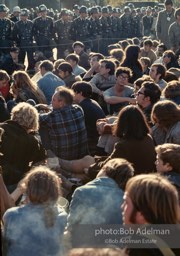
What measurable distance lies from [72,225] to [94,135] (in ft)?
11.1

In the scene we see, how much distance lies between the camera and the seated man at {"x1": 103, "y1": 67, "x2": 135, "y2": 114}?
859cm

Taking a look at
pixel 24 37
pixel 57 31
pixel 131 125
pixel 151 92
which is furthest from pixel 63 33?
pixel 131 125

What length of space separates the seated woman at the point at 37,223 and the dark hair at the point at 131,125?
1.50 metres

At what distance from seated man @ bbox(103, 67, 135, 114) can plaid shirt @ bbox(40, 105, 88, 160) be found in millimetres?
1626

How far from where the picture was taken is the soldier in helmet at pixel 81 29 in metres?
19.1

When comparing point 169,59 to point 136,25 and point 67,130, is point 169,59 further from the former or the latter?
point 136,25

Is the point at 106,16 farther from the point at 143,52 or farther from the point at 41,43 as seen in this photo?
the point at 143,52

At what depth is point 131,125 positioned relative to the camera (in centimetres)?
557

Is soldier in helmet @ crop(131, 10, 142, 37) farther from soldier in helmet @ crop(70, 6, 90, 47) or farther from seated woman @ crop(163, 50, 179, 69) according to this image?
seated woman @ crop(163, 50, 179, 69)

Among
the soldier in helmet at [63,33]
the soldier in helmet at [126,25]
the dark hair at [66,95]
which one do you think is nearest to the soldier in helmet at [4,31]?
the soldier in helmet at [63,33]

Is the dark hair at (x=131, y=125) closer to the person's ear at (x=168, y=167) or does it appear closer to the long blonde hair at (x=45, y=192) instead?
the person's ear at (x=168, y=167)

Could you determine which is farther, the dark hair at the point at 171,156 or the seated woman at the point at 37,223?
the dark hair at the point at 171,156

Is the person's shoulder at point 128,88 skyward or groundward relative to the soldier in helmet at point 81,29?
skyward

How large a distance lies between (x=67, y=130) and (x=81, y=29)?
12801 mm
